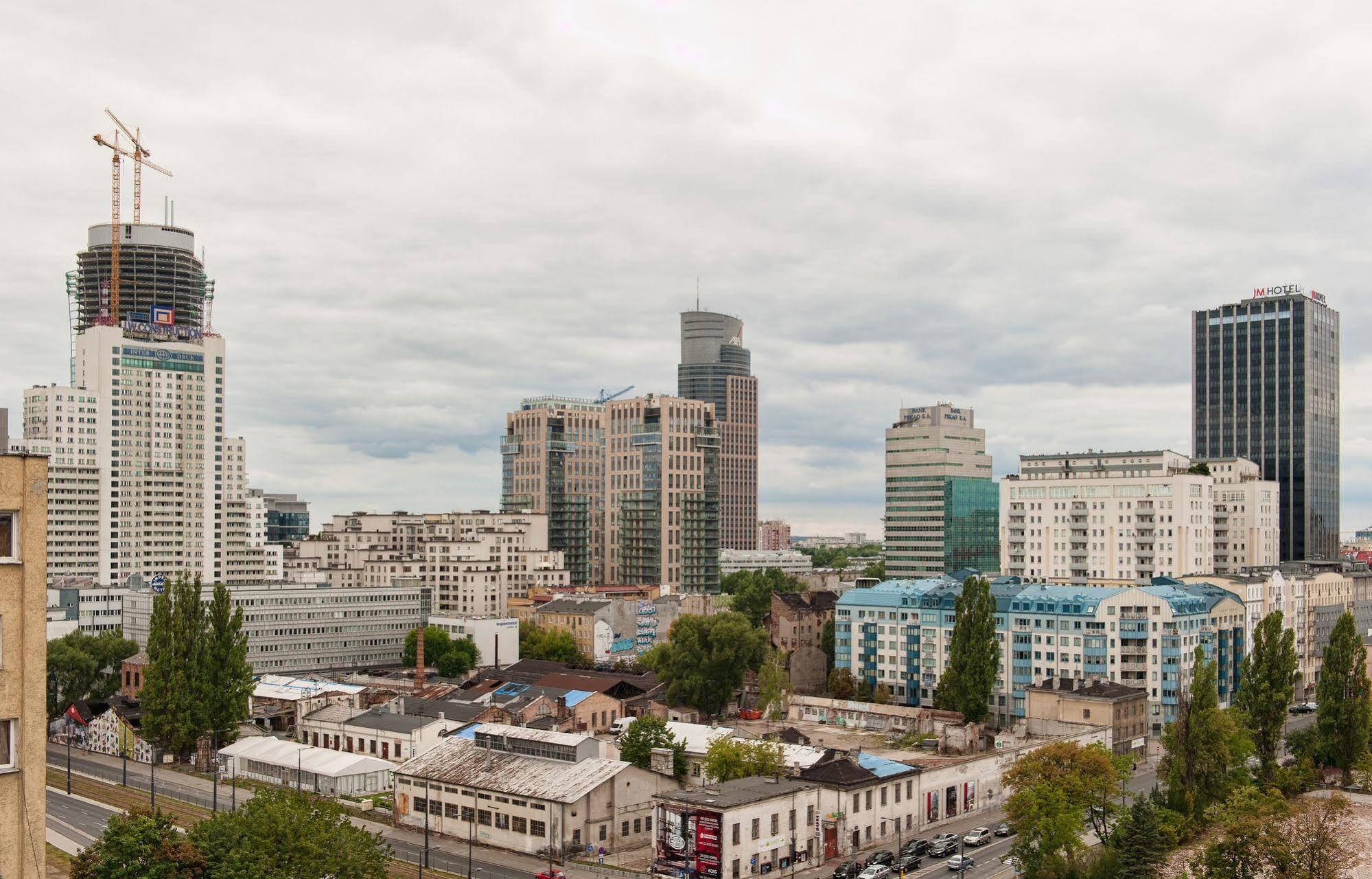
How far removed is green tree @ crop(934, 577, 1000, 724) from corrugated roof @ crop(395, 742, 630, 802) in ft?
124

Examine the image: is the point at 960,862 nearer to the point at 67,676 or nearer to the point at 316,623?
the point at 67,676

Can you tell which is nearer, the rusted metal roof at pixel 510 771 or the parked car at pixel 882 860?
the parked car at pixel 882 860

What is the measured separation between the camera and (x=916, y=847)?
2945 inches

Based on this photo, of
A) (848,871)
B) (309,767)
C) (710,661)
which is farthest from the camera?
(710,661)

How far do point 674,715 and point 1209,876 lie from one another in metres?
66.9

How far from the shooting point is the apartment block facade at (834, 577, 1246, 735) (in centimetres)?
12106

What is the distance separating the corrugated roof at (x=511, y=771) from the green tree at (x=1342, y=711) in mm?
56945

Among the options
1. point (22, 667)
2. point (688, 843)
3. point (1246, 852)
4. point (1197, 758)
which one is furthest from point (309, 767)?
point (22, 667)

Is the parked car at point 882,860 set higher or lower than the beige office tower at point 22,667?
lower

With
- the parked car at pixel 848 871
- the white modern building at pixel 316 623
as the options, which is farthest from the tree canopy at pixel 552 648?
the parked car at pixel 848 871

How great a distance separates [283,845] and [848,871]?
32.5 meters

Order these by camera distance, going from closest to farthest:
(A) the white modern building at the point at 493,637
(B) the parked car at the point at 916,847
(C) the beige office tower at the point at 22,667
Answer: (C) the beige office tower at the point at 22,667 → (B) the parked car at the point at 916,847 → (A) the white modern building at the point at 493,637

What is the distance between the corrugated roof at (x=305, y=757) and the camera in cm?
→ 9256

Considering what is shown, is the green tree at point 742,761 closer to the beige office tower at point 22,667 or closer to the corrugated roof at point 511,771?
the corrugated roof at point 511,771
